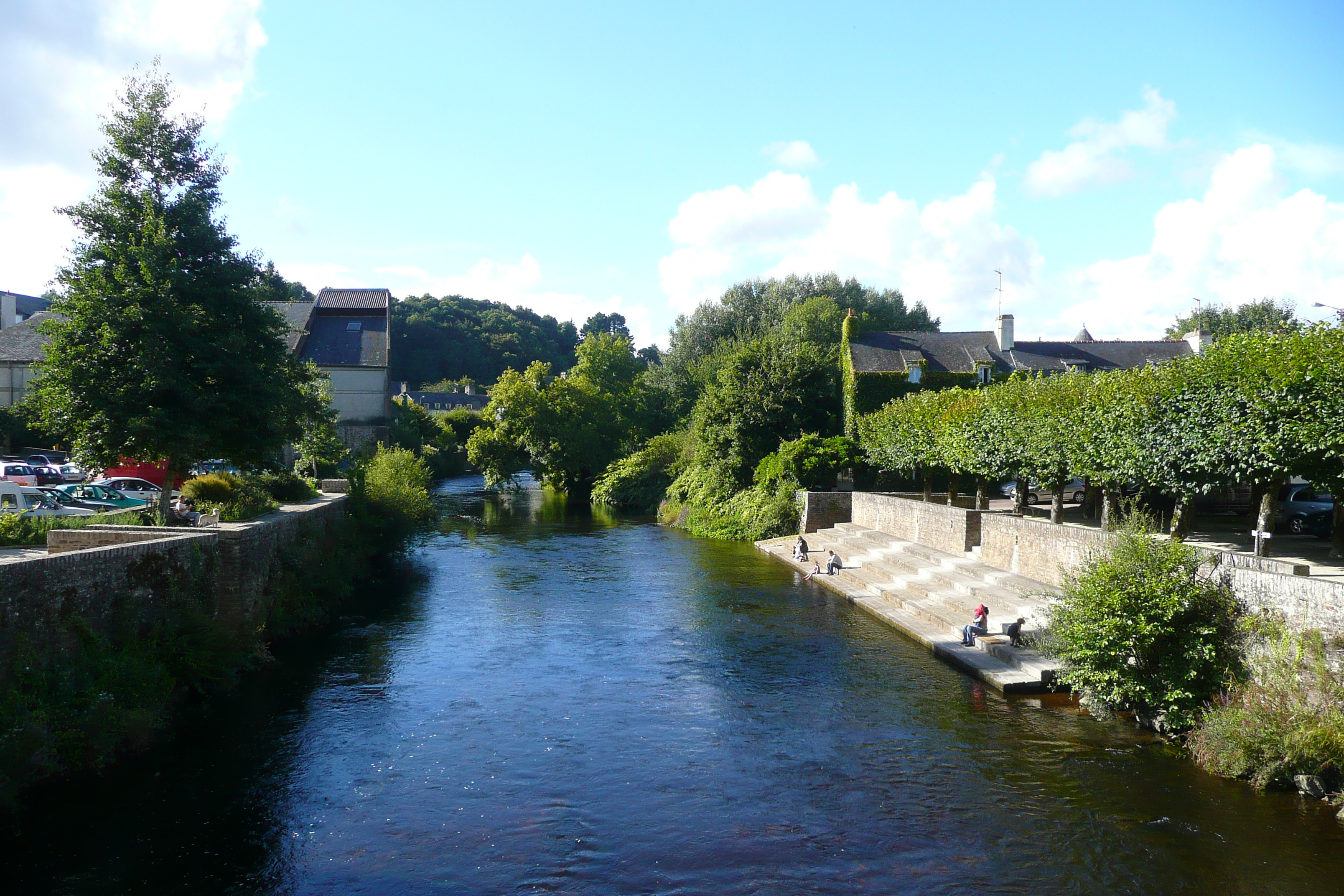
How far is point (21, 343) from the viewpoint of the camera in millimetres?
44594

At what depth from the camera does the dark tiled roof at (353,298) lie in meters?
51.4

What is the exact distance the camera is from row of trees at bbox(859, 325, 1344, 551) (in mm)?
15664

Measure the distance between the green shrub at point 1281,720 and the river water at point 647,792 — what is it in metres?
0.41

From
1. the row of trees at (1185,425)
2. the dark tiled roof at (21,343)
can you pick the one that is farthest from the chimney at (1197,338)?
the dark tiled roof at (21,343)

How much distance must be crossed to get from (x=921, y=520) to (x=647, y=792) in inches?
780

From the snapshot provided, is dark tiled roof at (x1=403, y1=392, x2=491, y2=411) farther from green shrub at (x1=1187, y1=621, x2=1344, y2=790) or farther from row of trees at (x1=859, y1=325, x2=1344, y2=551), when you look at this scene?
green shrub at (x1=1187, y1=621, x2=1344, y2=790)

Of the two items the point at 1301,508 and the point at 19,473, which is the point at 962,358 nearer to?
the point at 1301,508

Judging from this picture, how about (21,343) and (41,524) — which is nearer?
(41,524)

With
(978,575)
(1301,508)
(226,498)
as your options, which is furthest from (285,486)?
(1301,508)

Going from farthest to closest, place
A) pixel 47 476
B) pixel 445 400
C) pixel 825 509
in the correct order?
pixel 445 400 < pixel 825 509 < pixel 47 476

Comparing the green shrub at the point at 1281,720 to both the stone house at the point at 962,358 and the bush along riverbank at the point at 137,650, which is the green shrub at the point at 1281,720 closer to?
the bush along riverbank at the point at 137,650

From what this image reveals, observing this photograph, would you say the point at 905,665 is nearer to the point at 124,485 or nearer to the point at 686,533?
the point at 686,533

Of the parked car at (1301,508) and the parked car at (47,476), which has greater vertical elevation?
the parked car at (1301,508)

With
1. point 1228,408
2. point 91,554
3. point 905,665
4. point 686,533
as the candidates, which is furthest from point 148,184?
point 686,533
